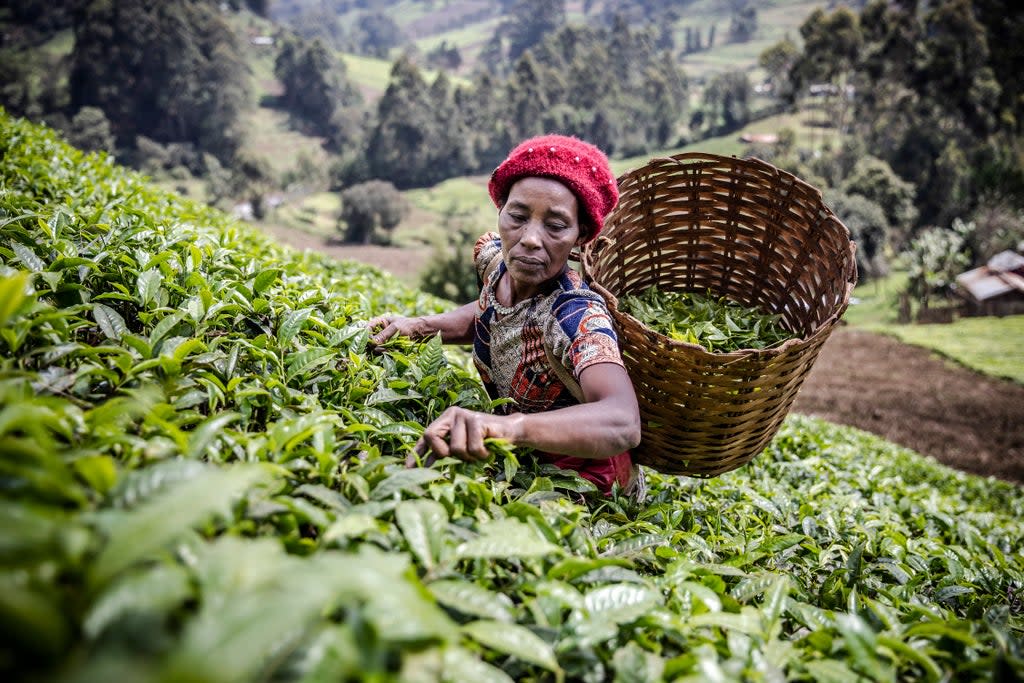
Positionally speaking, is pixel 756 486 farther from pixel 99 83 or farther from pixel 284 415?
pixel 99 83

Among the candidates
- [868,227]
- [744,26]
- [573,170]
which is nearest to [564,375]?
[573,170]

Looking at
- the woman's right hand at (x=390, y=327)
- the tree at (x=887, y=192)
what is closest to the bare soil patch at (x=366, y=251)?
the tree at (x=887, y=192)

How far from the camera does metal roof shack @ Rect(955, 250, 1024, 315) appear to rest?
993 inches

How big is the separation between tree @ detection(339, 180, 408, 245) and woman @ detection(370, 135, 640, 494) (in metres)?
46.5

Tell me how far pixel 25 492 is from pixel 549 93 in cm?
7329

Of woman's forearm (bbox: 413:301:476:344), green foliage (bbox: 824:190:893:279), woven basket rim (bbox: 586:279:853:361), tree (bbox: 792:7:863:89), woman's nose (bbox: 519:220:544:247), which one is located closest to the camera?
woven basket rim (bbox: 586:279:853:361)

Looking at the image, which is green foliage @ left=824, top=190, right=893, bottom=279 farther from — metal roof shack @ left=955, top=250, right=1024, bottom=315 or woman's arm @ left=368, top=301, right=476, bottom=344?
woman's arm @ left=368, top=301, right=476, bottom=344

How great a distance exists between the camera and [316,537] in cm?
113

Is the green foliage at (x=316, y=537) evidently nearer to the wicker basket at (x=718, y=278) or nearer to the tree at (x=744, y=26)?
the wicker basket at (x=718, y=278)

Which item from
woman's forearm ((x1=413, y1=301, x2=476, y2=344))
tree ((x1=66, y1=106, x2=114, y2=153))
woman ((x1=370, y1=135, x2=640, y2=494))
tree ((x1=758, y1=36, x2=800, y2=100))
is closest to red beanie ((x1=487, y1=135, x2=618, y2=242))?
woman ((x1=370, y1=135, x2=640, y2=494))

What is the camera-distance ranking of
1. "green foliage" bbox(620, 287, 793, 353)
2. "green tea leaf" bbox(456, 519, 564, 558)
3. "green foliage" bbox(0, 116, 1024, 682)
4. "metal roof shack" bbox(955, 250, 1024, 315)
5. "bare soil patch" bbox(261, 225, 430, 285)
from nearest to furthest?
1. "green foliage" bbox(0, 116, 1024, 682)
2. "green tea leaf" bbox(456, 519, 564, 558)
3. "green foliage" bbox(620, 287, 793, 353)
4. "metal roof shack" bbox(955, 250, 1024, 315)
5. "bare soil patch" bbox(261, 225, 430, 285)

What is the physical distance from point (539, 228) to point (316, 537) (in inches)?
49.0

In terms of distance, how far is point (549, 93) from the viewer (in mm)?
67875

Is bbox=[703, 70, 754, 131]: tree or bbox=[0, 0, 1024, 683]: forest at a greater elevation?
bbox=[703, 70, 754, 131]: tree
